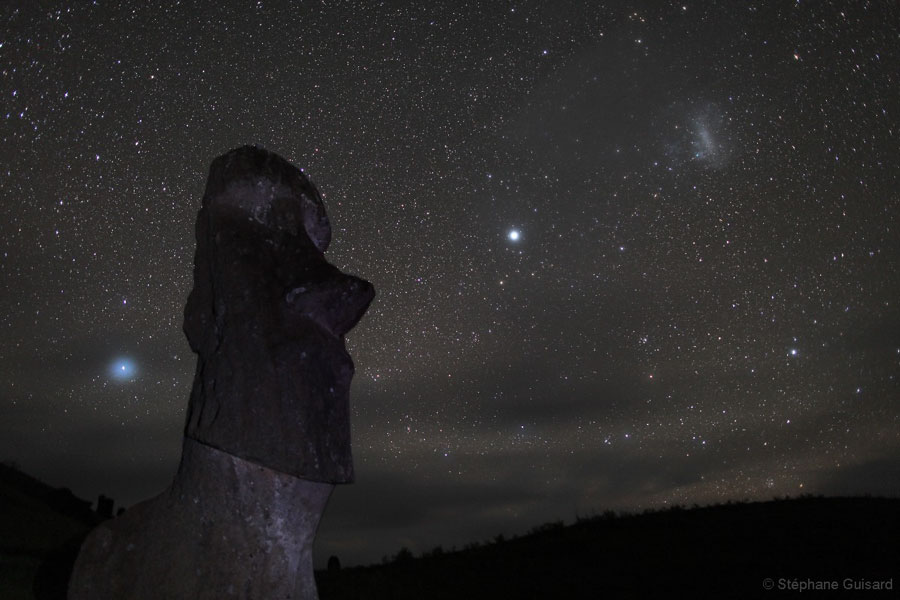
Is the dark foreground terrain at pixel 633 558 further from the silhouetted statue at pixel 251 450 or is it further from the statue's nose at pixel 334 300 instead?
the statue's nose at pixel 334 300

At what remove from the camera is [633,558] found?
11.9 m

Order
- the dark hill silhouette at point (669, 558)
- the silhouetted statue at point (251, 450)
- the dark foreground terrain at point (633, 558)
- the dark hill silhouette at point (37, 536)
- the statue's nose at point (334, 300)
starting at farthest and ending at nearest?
1. the dark hill silhouette at point (669, 558)
2. the dark foreground terrain at point (633, 558)
3. the dark hill silhouette at point (37, 536)
4. the statue's nose at point (334, 300)
5. the silhouetted statue at point (251, 450)

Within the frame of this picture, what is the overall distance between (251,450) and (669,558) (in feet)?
31.1

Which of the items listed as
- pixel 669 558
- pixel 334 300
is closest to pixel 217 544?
pixel 334 300

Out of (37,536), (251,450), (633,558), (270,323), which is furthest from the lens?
(37,536)

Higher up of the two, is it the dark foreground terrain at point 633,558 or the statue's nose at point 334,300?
the statue's nose at point 334,300

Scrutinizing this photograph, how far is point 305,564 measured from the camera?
460 centimetres

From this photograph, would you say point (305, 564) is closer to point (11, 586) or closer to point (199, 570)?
point (199, 570)

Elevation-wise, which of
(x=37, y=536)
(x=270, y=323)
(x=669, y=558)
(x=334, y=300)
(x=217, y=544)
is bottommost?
(x=669, y=558)

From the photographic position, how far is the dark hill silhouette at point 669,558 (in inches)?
400

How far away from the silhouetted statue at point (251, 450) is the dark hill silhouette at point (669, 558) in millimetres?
7140

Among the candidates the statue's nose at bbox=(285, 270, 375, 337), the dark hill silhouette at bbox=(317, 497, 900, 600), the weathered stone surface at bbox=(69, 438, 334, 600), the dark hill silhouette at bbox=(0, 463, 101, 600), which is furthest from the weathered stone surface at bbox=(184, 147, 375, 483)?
the dark hill silhouette at bbox=(317, 497, 900, 600)

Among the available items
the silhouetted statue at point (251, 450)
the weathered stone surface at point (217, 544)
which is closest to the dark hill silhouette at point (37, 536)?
the weathered stone surface at point (217, 544)

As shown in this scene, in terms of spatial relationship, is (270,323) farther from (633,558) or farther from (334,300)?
(633,558)
